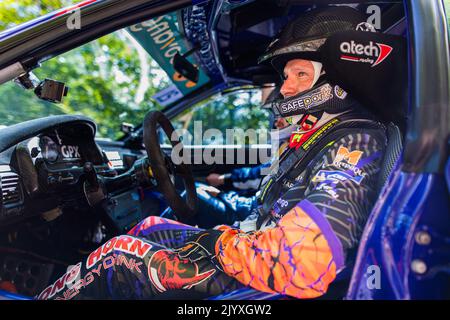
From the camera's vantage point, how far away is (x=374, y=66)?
4.19 feet

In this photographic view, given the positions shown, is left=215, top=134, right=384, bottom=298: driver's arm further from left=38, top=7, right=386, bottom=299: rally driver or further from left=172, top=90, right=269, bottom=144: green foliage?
left=172, top=90, right=269, bottom=144: green foliage

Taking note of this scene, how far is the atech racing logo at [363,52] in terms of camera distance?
50.0 inches

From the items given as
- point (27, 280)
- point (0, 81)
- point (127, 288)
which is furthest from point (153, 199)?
point (0, 81)

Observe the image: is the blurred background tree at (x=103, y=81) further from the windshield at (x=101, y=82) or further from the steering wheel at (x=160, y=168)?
the steering wheel at (x=160, y=168)

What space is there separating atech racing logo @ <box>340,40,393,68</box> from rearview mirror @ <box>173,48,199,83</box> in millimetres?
1447

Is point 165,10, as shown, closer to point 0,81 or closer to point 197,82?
point 0,81

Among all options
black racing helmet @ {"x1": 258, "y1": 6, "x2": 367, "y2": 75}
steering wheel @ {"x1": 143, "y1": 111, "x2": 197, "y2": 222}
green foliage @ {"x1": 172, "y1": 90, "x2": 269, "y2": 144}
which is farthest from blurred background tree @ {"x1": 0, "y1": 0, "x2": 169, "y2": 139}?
black racing helmet @ {"x1": 258, "y1": 6, "x2": 367, "y2": 75}

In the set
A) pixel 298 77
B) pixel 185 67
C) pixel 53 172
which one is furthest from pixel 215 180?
pixel 298 77

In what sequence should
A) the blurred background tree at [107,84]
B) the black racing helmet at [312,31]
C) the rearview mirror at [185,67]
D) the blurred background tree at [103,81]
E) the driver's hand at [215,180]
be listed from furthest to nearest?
the blurred background tree at [103,81] < the blurred background tree at [107,84] < the driver's hand at [215,180] < the rearview mirror at [185,67] < the black racing helmet at [312,31]

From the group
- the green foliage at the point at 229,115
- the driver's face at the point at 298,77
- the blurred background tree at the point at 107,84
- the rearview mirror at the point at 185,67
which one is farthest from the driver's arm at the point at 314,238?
the blurred background tree at the point at 107,84

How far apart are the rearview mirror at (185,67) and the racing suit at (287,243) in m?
1.37

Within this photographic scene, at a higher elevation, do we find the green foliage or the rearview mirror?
the rearview mirror

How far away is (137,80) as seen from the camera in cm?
655

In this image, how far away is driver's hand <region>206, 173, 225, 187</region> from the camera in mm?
3068
